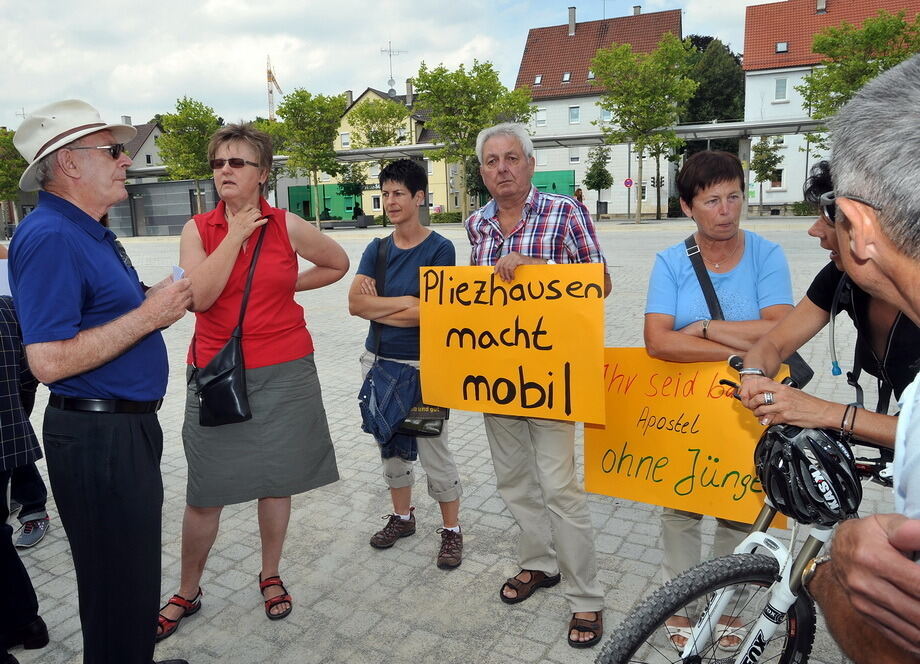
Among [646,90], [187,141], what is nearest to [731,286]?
[646,90]

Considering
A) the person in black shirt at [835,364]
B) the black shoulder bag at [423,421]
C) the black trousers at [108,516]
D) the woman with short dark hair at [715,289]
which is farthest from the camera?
the black shoulder bag at [423,421]

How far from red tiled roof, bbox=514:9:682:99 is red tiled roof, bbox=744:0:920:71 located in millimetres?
7734

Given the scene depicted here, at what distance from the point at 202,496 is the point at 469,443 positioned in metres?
2.83

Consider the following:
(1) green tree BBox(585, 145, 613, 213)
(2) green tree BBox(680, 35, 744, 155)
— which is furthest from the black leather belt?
(2) green tree BBox(680, 35, 744, 155)

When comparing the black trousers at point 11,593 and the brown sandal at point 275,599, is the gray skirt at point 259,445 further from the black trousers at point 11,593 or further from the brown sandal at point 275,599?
the black trousers at point 11,593

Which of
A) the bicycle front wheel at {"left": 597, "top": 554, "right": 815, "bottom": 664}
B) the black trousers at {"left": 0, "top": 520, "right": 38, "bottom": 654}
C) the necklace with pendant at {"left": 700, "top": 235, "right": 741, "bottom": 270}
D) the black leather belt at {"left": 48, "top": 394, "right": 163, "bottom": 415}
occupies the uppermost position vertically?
the necklace with pendant at {"left": 700, "top": 235, "right": 741, "bottom": 270}

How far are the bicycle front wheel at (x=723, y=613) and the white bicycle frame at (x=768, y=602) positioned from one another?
0.06 ft

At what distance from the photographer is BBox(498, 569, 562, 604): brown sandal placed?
3.26 metres

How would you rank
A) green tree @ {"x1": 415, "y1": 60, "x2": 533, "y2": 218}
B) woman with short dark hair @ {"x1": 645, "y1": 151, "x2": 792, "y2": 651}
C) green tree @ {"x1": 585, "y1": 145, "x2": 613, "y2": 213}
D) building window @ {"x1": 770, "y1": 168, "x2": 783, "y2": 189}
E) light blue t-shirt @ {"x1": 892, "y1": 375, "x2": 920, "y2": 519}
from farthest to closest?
building window @ {"x1": 770, "y1": 168, "x2": 783, "y2": 189} → green tree @ {"x1": 585, "y1": 145, "x2": 613, "y2": 213} → green tree @ {"x1": 415, "y1": 60, "x2": 533, "y2": 218} → woman with short dark hair @ {"x1": 645, "y1": 151, "x2": 792, "y2": 651} → light blue t-shirt @ {"x1": 892, "y1": 375, "x2": 920, "y2": 519}

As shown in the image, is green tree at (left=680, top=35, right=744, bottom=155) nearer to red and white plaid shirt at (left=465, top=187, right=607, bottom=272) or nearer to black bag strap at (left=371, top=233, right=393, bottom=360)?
black bag strap at (left=371, top=233, right=393, bottom=360)

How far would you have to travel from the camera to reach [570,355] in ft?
9.73

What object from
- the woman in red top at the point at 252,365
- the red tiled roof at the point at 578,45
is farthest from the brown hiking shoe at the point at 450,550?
the red tiled roof at the point at 578,45

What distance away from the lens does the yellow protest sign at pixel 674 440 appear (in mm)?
2768

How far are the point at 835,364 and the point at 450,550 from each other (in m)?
2.17
